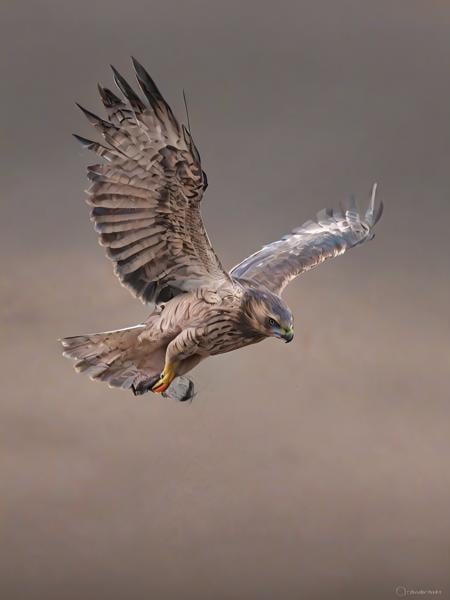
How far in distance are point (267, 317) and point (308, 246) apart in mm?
3865

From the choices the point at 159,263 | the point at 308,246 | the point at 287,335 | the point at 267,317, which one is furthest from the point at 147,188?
the point at 308,246

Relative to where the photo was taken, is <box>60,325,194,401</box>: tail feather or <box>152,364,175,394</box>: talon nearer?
<box>152,364,175,394</box>: talon

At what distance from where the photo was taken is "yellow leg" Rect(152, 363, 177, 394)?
50.4 ft

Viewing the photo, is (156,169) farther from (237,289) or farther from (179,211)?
(237,289)

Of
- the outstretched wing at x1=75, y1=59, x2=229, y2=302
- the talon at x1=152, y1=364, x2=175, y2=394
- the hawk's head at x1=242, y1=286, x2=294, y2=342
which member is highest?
the outstretched wing at x1=75, y1=59, x2=229, y2=302

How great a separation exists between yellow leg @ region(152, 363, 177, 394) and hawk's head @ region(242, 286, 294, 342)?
102 centimetres

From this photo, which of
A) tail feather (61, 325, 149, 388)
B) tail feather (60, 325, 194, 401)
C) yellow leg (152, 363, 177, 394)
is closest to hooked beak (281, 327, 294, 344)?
yellow leg (152, 363, 177, 394)

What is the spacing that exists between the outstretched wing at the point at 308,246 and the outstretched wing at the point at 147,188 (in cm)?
196

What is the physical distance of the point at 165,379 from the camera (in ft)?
50.8

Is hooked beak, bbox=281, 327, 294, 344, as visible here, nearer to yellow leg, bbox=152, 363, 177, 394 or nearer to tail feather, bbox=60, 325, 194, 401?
yellow leg, bbox=152, 363, 177, 394

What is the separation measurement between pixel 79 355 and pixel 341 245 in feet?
15.3

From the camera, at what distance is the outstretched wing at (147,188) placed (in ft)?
48.0

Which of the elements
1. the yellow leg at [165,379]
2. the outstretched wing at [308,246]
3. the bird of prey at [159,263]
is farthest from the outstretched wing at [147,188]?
the outstretched wing at [308,246]

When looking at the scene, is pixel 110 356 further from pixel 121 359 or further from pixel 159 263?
Result: pixel 159 263
